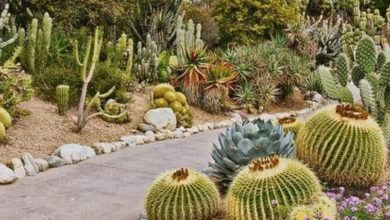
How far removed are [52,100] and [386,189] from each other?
5430 mm

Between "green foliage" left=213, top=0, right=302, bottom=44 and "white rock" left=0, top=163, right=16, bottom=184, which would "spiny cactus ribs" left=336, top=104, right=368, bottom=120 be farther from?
"green foliage" left=213, top=0, right=302, bottom=44

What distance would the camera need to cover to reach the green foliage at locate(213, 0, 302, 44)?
14.7m

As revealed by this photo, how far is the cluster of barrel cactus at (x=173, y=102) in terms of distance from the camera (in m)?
10.1

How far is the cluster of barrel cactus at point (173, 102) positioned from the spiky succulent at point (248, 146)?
14.5ft

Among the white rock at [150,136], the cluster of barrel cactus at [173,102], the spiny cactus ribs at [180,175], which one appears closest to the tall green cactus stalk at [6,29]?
the cluster of barrel cactus at [173,102]

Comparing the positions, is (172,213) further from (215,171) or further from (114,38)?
(114,38)

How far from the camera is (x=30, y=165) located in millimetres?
7152

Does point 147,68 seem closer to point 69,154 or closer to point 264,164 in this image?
point 69,154

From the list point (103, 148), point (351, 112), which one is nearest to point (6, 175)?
point (103, 148)

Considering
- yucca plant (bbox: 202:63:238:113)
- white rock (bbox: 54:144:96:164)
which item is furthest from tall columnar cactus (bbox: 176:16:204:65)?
white rock (bbox: 54:144:96:164)

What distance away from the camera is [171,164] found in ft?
25.0

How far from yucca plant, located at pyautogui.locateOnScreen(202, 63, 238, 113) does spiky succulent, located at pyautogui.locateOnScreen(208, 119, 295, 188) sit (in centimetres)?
552

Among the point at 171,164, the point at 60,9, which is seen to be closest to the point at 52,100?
the point at 171,164

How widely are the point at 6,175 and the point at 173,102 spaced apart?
12.4ft
